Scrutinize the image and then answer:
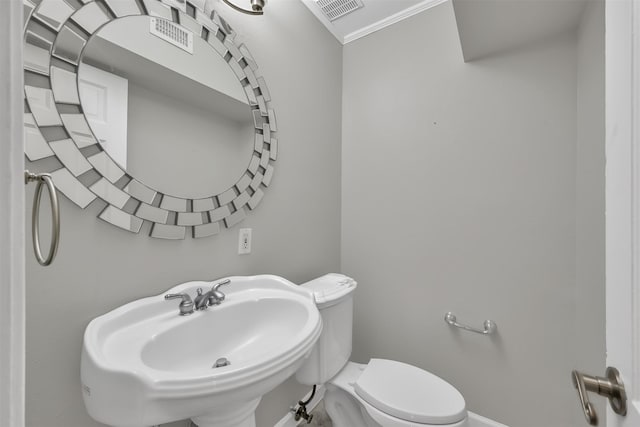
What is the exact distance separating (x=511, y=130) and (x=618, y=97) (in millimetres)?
1048

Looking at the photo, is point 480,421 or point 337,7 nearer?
point 480,421

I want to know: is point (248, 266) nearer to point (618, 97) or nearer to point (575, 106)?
point (618, 97)

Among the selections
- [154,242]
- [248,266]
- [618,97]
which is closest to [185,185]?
[154,242]

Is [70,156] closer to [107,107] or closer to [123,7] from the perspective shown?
[107,107]

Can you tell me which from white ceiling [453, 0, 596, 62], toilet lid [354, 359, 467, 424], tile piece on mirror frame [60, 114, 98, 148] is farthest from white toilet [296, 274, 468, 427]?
white ceiling [453, 0, 596, 62]

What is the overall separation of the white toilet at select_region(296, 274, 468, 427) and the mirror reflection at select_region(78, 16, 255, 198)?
0.69 metres

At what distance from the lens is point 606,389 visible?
0.40 metres

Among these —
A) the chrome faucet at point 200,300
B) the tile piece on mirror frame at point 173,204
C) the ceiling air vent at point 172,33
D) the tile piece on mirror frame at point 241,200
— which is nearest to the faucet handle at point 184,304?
the chrome faucet at point 200,300

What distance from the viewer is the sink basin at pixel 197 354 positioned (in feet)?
1.87

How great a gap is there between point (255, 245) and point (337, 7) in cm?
143

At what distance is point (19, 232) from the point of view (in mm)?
243

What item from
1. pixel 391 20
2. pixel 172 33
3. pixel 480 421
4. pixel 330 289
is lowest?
pixel 480 421

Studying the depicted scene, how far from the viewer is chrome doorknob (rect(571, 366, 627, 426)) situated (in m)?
0.38

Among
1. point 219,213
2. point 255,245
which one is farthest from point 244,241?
point 219,213
